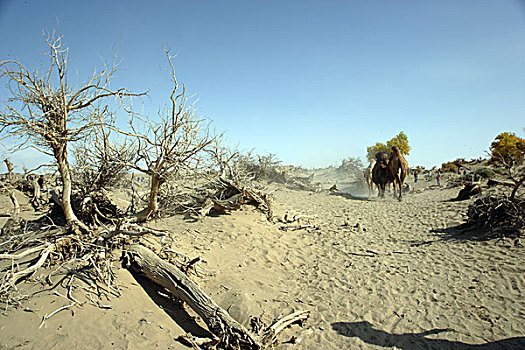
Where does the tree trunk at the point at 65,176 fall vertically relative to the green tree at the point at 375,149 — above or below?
below

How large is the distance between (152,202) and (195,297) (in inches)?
74.5

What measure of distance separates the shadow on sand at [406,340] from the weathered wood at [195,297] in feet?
4.74

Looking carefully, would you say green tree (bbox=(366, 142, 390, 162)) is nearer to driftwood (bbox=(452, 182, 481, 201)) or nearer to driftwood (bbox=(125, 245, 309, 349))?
driftwood (bbox=(452, 182, 481, 201))

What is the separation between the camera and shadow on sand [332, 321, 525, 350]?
3.51m

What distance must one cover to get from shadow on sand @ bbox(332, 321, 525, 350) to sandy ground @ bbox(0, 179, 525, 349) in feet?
0.04

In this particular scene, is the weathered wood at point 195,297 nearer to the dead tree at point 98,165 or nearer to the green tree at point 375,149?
the dead tree at point 98,165

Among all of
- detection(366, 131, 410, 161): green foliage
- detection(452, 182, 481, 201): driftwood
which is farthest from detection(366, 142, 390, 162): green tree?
detection(452, 182, 481, 201): driftwood

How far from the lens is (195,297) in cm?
394

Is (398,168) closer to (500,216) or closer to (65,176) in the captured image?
(500,216)

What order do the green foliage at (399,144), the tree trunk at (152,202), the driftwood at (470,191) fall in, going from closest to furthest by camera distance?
the tree trunk at (152,202) < the driftwood at (470,191) < the green foliage at (399,144)

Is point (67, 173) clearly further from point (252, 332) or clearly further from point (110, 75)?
point (252, 332)

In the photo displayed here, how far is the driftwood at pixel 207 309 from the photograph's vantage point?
353 cm

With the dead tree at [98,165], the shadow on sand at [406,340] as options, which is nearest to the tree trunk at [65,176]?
the dead tree at [98,165]

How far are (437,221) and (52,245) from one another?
9.25 metres
